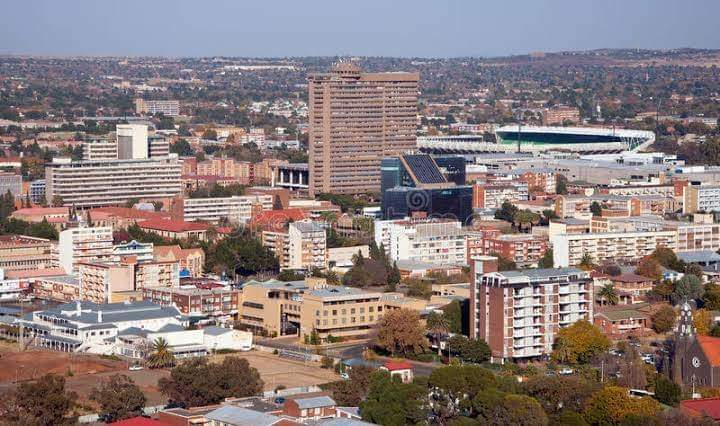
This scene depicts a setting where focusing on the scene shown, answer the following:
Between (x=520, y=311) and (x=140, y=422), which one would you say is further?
(x=520, y=311)

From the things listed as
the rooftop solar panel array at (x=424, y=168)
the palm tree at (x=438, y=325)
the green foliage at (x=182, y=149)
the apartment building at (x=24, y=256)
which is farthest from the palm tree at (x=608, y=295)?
the green foliage at (x=182, y=149)

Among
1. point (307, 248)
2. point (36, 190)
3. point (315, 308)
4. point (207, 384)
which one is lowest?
point (207, 384)

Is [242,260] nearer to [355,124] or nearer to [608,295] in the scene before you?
[608,295]

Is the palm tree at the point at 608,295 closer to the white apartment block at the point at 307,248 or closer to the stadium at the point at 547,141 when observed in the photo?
the white apartment block at the point at 307,248

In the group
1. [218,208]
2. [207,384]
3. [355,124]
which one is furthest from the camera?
[355,124]

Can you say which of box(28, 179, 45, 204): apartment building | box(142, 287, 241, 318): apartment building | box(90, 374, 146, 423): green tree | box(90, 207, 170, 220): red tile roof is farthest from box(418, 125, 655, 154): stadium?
box(90, 374, 146, 423): green tree

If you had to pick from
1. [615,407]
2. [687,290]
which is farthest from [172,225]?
[615,407]
